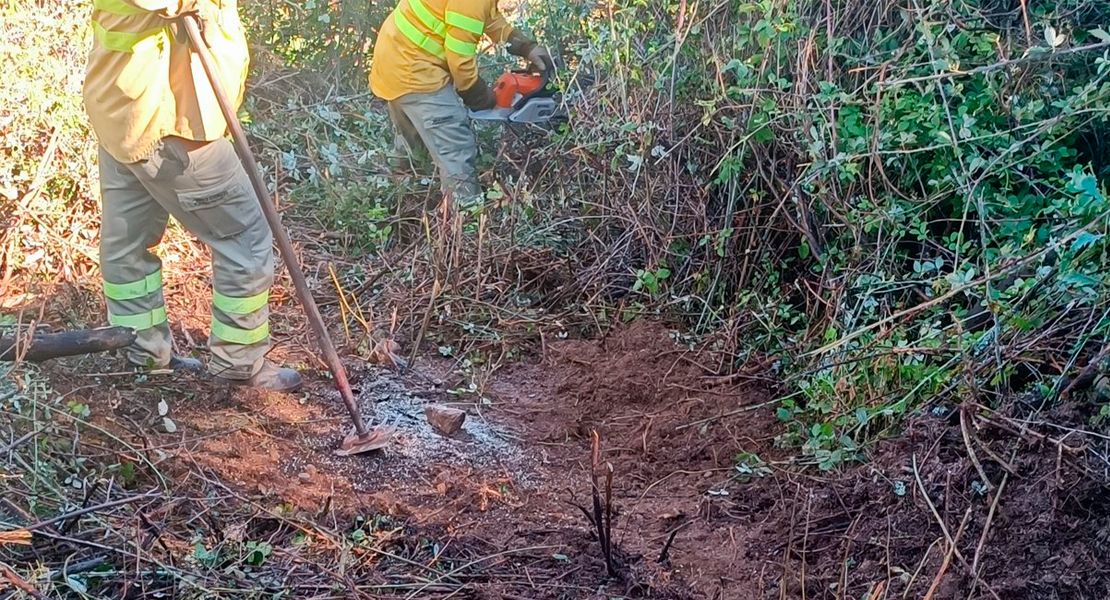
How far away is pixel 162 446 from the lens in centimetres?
335

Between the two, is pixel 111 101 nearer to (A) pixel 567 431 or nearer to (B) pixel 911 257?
(A) pixel 567 431

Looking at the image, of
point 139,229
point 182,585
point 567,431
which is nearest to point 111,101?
point 139,229

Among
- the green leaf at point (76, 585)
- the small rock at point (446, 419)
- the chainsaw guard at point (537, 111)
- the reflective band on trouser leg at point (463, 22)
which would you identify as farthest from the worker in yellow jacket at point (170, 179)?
the chainsaw guard at point (537, 111)

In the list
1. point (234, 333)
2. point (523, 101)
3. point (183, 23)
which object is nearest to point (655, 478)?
point (234, 333)

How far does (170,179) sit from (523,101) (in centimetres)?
265

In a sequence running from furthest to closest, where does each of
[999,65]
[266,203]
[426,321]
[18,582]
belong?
[426,321], [266,203], [999,65], [18,582]

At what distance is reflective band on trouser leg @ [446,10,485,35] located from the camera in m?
5.54

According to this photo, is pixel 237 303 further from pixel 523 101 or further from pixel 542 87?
pixel 542 87

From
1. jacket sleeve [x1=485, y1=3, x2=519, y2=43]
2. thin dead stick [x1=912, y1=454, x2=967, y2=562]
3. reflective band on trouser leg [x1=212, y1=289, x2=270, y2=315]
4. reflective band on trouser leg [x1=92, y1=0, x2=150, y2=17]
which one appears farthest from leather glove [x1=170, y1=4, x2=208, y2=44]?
thin dead stick [x1=912, y1=454, x2=967, y2=562]

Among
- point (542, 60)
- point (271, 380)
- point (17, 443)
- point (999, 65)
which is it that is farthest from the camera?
point (542, 60)

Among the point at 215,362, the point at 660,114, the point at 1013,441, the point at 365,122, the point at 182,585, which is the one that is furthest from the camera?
the point at 365,122

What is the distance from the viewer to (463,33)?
222 inches

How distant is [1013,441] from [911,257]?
116 centimetres

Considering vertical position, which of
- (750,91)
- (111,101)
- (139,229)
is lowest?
(139,229)
